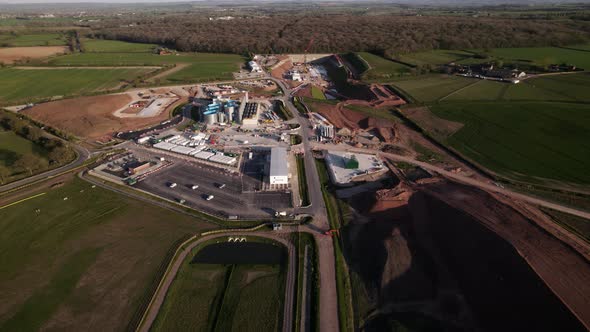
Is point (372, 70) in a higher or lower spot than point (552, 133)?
higher

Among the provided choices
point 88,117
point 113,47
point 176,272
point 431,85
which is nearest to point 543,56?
point 431,85

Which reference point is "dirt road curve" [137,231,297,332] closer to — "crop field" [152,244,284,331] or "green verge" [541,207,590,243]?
"crop field" [152,244,284,331]

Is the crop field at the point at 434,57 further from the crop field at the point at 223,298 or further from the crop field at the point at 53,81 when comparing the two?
the crop field at the point at 223,298

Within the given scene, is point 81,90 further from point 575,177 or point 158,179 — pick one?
point 575,177

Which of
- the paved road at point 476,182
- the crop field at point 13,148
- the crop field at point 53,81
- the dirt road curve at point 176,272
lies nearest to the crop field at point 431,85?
the paved road at point 476,182

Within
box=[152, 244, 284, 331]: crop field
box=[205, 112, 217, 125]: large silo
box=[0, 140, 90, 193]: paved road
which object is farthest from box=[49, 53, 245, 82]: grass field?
box=[152, 244, 284, 331]: crop field

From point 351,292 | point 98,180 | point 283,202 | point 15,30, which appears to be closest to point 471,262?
point 351,292
